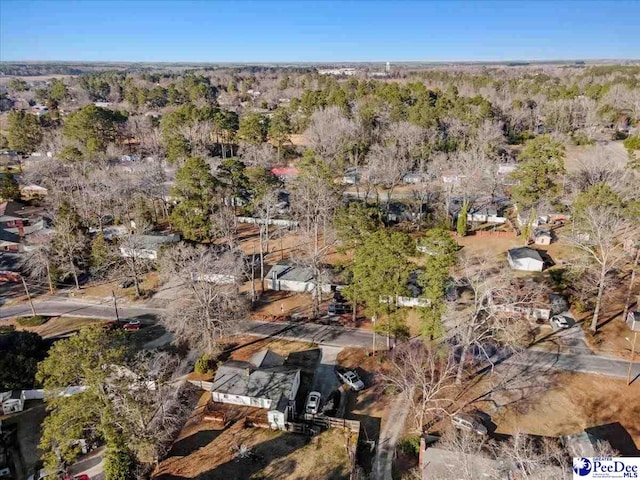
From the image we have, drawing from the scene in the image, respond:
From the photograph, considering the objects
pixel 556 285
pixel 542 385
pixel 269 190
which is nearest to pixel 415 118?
pixel 269 190

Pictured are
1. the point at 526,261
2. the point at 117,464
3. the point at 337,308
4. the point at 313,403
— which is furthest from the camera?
the point at 526,261

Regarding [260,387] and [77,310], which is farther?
[77,310]

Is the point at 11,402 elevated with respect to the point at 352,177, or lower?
lower

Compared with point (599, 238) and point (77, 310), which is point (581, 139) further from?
point (77, 310)

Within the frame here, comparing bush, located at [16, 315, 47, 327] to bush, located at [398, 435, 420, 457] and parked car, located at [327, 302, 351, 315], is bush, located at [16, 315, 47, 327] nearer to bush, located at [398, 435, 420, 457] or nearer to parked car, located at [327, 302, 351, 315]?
parked car, located at [327, 302, 351, 315]

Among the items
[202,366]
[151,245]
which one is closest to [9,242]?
[151,245]

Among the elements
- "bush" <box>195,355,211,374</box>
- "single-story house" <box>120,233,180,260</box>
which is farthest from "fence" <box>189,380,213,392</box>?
"single-story house" <box>120,233,180,260</box>

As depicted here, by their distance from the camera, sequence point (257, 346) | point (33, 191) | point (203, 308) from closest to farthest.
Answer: point (203, 308), point (257, 346), point (33, 191)
